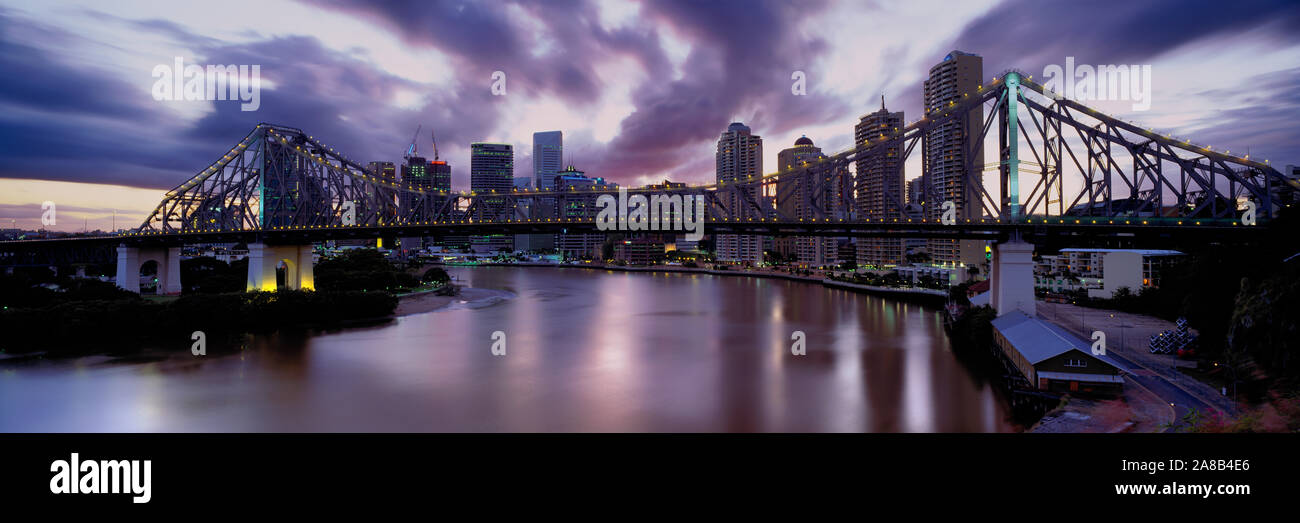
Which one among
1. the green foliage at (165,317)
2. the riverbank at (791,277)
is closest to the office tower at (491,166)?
the riverbank at (791,277)

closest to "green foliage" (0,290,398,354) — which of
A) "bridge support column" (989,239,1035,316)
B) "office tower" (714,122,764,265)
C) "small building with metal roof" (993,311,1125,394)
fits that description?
"small building with metal roof" (993,311,1125,394)

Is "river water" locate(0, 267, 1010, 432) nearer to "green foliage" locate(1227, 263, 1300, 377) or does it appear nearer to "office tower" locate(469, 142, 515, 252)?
"green foliage" locate(1227, 263, 1300, 377)

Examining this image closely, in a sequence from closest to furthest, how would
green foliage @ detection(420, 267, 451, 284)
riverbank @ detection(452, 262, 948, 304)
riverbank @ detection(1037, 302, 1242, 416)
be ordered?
riverbank @ detection(1037, 302, 1242, 416)
riverbank @ detection(452, 262, 948, 304)
green foliage @ detection(420, 267, 451, 284)

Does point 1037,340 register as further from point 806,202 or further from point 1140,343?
point 806,202

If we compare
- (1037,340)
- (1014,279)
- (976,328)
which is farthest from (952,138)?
(1037,340)

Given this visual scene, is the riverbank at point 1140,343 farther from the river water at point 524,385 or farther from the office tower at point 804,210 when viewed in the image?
the office tower at point 804,210
